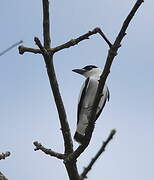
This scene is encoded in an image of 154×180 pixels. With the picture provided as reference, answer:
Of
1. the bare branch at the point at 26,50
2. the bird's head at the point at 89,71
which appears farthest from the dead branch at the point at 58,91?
the bird's head at the point at 89,71

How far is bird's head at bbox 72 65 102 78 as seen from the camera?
10.1 meters

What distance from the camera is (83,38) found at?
3.93m

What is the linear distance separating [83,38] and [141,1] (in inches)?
25.7

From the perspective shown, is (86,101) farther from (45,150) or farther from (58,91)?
(58,91)

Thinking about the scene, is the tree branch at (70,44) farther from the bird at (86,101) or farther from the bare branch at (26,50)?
the bird at (86,101)

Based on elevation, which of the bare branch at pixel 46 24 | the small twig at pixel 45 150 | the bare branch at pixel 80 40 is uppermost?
the bare branch at pixel 46 24

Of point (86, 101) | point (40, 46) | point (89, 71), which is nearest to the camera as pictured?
point (40, 46)

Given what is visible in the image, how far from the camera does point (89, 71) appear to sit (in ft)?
34.2

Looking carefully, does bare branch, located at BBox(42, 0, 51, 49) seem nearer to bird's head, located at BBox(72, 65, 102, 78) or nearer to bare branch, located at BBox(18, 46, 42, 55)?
bare branch, located at BBox(18, 46, 42, 55)

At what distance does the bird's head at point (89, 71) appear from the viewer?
1008cm

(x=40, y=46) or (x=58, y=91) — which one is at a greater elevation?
(x=40, y=46)

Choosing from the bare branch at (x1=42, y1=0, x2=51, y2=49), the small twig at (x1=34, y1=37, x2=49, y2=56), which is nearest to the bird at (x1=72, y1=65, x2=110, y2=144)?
the bare branch at (x1=42, y1=0, x2=51, y2=49)

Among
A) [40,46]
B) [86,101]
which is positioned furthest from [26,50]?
[86,101]

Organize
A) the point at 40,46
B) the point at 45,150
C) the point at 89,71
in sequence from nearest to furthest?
the point at 40,46
the point at 45,150
the point at 89,71
